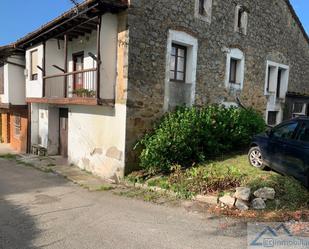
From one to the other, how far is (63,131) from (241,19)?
30.5 feet

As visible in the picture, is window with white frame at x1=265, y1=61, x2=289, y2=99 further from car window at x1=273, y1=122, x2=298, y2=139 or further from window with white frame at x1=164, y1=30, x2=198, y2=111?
car window at x1=273, y1=122, x2=298, y2=139

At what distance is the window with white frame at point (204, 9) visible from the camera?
10.5 m

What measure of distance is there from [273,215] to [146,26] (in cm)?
629

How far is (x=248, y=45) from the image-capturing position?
1278 cm

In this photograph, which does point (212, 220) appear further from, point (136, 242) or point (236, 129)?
point (236, 129)

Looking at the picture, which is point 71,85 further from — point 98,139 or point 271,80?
point 271,80

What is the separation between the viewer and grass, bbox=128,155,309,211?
237 inches

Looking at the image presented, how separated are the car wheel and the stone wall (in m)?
3.12

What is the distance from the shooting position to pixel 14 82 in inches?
580

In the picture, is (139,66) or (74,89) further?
(74,89)

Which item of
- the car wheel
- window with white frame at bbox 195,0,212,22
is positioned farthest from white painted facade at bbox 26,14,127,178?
the car wheel

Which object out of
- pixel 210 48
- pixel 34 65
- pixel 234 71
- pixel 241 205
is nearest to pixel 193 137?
pixel 241 205

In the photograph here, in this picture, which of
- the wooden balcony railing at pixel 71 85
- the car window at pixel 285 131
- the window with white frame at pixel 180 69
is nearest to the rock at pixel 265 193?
the car window at pixel 285 131

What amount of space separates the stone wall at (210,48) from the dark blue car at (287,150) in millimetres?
3402
